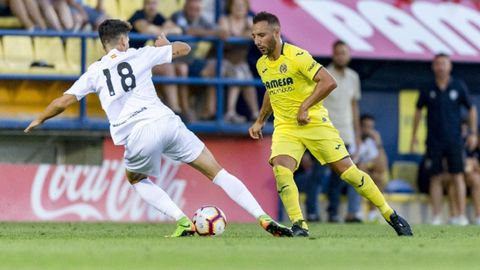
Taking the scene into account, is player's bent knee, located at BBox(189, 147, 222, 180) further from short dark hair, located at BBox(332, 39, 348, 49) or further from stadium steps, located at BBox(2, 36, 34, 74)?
short dark hair, located at BBox(332, 39, 348, 49)

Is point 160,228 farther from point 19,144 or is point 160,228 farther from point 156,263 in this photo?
point 156,263

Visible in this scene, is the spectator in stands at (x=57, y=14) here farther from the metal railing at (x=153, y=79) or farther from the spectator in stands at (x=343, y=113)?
the spectator in stands at (x=343, y=113)

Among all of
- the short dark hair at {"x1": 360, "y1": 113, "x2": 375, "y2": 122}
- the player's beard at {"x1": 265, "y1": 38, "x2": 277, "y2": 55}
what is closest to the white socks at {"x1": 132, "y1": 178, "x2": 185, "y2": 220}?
the player's beard at {"x1": 265, "y1": 38, "x2": 277, "y2": 55}

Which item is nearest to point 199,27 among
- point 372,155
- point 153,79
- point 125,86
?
point 153,79

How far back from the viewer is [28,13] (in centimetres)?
1656

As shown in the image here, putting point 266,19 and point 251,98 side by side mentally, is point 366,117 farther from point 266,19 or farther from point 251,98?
point 266,19

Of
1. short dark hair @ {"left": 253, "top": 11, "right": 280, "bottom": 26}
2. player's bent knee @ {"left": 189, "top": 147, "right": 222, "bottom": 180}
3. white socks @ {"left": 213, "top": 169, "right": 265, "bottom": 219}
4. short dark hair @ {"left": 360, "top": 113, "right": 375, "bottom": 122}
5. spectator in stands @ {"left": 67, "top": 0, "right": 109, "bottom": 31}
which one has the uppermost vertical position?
short dark hair @ {"left": 253, "top": 11, "right": 280, "bottom": 26}

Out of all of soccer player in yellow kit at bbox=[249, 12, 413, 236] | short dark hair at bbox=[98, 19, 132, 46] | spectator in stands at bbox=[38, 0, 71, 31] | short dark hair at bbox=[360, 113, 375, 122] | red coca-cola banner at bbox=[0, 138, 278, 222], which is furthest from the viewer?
short dark hair at bbox=[360, 113, 375, 122]

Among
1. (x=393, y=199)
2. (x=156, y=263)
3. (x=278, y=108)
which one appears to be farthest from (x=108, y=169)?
(x=156, y=263)

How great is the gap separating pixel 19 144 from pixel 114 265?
843 cm

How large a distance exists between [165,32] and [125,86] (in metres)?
5.25

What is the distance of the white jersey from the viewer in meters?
11.4

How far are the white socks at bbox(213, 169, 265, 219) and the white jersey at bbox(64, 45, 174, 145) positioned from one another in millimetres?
732

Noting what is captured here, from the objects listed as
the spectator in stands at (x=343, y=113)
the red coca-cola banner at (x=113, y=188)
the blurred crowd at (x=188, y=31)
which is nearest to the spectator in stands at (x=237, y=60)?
the blurred crowd at (x=188, y=31)
